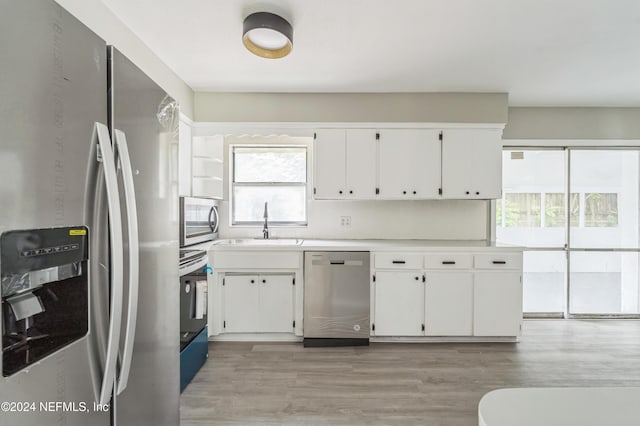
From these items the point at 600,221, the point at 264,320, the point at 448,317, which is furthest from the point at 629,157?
the point at 264,320

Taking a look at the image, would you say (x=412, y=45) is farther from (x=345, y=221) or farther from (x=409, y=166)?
(x=345, y=221)

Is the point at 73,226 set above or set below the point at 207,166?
below

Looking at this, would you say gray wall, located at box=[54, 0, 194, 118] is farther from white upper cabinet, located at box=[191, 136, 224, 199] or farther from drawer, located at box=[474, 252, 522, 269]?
drawer, located at box=[474, 252, 522, 269]

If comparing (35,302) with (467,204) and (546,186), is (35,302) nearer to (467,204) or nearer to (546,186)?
(467,204)

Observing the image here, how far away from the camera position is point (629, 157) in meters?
3.87

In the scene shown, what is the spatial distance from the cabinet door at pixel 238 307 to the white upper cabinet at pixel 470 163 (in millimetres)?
2244

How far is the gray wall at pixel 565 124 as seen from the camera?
12.3ft

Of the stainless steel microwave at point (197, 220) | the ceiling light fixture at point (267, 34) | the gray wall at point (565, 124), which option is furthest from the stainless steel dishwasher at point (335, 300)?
the gray wall at point (565, 124)

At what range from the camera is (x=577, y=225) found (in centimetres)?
388

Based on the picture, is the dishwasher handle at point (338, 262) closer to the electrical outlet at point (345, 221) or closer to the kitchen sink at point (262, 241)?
the kitchen sink at point (262, 241)

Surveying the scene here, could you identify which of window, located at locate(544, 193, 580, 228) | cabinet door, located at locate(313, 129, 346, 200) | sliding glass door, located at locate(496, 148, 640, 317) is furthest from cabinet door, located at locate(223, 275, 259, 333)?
window, located at locate(544, 193, 580, 228)

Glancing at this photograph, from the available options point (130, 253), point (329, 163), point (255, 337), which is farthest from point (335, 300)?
point (130, 253)

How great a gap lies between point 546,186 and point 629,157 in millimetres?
1089

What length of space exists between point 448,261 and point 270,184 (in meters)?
2.09
